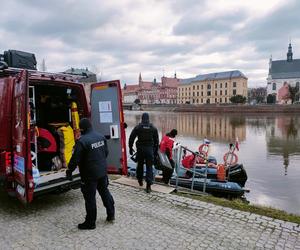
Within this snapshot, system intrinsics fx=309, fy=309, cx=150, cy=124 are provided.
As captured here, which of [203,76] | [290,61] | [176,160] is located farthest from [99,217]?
[203,76]

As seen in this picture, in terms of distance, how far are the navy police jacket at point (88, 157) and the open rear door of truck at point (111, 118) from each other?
147 centimetres

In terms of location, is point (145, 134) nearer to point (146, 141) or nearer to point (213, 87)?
point (146, 141)

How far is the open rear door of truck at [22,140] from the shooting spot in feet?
15.0

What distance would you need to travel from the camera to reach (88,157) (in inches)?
179

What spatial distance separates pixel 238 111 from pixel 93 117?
71076 millimetres

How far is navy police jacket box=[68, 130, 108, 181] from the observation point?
14.7 feet

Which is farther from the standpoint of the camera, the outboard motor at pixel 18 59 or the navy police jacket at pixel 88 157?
the outboard motor at pixel 18 59

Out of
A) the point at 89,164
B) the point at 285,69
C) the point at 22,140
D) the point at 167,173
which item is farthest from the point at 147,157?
the point at 285,69

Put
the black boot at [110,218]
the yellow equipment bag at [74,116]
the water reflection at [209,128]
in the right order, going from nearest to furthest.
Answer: the black boot at [110,218], the yellow equipment bag at [74,116], the water reflection at [209,128]

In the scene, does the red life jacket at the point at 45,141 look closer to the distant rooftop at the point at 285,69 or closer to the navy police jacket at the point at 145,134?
the navy police jacket at the point at 145,134

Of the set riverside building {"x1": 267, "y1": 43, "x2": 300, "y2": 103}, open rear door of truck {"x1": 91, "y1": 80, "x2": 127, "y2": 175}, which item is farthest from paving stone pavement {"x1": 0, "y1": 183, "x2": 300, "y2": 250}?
riverside building {"x1": 267, "y1": 43, "x2": 300, "y2": 103}

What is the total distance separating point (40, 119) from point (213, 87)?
423 feet

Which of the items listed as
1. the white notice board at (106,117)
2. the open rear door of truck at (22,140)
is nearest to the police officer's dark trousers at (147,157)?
the white notice board at (106,117)

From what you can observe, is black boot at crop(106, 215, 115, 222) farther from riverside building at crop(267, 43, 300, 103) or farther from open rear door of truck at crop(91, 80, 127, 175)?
riverside building at crop(267, 43, 300, 103)
